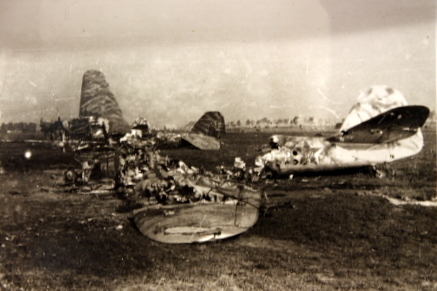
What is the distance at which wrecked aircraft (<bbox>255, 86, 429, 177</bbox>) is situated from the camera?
238 cm

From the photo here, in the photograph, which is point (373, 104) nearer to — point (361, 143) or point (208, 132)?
point (361, 143)

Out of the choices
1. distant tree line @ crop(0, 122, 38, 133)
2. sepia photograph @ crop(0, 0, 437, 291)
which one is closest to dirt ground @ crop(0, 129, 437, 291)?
sepia photograph @ crop(0, 0, 437, 291)

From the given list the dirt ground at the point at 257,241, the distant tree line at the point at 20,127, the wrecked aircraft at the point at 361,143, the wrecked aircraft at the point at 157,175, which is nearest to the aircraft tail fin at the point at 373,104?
the wrecked aircraft at the point at 361,143

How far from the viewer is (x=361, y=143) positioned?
244 cm

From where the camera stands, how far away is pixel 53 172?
258 centimetres

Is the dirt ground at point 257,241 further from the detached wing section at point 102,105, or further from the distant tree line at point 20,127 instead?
the detached wing section at point 102,105

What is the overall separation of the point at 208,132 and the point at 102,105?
0.83 m

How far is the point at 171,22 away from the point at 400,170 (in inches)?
79.1

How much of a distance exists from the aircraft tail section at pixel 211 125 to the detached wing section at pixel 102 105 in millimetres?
545

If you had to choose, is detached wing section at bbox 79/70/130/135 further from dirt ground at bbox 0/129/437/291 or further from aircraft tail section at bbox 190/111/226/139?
aircraft tail section at bbox 190/111/226/139

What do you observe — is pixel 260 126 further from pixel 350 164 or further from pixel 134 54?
pixel 134 54

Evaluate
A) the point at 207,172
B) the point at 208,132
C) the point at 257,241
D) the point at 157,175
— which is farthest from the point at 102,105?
the point at 257,241

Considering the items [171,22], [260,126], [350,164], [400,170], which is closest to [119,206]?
[260,126]

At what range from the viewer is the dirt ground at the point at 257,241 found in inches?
88.0
